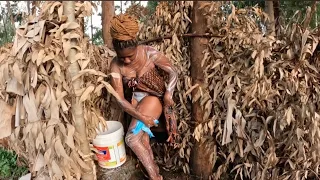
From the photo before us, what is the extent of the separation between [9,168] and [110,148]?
1.30m

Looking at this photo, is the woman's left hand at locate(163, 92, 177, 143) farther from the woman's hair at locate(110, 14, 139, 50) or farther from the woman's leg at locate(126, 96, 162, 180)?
the woman's hair at locate(110, 14, 139, 50)

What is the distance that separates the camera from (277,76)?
191 cm

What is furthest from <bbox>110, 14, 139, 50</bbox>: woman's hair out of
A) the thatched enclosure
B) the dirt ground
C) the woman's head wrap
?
the dirt ground

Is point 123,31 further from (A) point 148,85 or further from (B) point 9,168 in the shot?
(B) point 9,168

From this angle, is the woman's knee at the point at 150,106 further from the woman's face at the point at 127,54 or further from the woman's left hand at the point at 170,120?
the woman's face at the point at 127,54

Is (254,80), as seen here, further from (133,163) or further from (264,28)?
(133,163)

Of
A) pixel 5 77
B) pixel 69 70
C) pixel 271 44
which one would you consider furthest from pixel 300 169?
pixel 5 77

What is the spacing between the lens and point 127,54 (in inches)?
68.7

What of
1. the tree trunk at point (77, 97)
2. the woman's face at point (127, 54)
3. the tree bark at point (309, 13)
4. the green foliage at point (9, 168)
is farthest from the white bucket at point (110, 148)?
the tree bark at point (309, 13)

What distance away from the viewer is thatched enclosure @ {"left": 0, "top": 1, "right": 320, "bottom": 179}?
1536mm

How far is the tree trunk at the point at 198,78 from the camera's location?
1.98m

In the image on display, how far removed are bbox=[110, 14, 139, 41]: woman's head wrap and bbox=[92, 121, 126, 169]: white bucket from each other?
0.52 metres

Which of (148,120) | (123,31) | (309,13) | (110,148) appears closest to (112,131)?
(110,148)

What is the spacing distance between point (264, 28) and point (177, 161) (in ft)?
3.22
